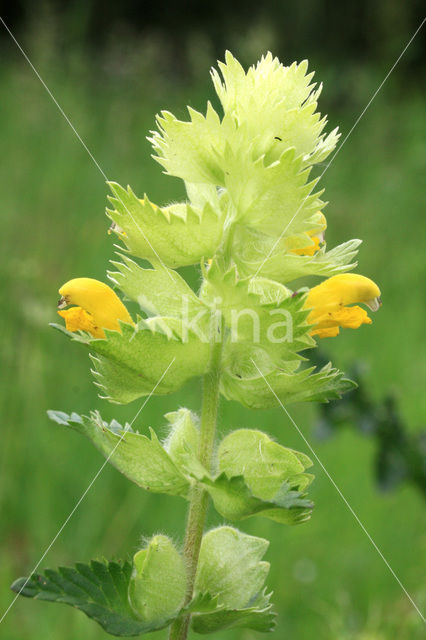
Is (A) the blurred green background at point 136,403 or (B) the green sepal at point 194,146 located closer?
(B) the green sepal at point 194,146

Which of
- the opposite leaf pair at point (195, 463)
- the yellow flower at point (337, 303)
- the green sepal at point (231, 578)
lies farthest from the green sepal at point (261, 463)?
the yellow flower at point (337, 303)

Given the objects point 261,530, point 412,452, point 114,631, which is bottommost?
point 261,530

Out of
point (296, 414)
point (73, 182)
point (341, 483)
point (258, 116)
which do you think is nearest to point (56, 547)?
point (341, 483)

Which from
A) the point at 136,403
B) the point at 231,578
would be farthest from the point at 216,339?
the point at 136,403

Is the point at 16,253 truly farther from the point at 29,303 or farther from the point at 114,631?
the point at 114,631

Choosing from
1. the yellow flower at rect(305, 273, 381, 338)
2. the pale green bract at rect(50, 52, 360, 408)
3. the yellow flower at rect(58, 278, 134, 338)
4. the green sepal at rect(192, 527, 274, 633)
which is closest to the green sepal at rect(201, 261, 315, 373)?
the pale green bract at rect(50, 52, 360, 408)

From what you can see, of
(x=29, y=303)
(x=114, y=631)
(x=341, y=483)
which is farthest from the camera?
(x=341, y=483)

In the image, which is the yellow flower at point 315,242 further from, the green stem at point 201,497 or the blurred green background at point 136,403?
the blurred green background at point 136,403
